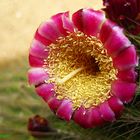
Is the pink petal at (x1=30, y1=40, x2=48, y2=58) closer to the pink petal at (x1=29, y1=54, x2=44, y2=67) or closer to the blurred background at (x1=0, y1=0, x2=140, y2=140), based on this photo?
the pink petal at (x1=29, y1=54, x2=44, y2=67)

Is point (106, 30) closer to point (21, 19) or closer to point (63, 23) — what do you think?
point (63, 23)

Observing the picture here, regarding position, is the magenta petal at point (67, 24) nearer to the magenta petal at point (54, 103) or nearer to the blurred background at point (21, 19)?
the magenta petal at point (54, 103)

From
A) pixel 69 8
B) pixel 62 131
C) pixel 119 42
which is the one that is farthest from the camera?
pixel 69 8

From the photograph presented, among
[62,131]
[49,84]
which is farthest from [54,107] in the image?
[62,131]

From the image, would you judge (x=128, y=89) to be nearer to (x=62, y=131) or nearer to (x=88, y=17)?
(x=88, y=17)

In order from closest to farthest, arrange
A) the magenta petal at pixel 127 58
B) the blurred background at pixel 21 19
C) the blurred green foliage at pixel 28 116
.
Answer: the magenta petal at pixel 127 58
the blurred green foliage at pixel 28 116
the blurred background at pixel 21 19

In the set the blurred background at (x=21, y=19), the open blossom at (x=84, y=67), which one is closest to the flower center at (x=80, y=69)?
the open blossom at (x=84, y=67)
